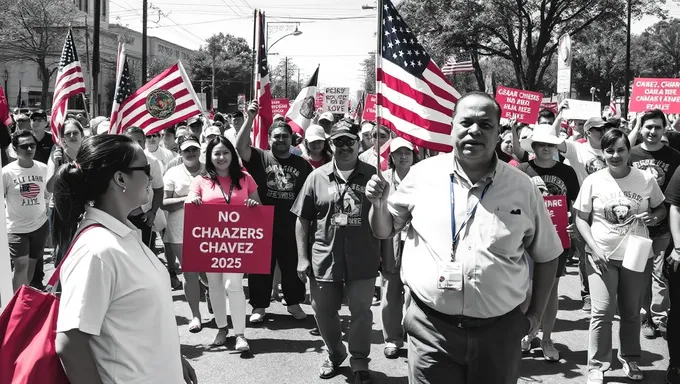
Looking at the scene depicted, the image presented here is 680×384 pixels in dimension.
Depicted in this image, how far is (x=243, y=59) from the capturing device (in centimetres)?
9669

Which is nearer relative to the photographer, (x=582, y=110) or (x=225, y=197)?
(x=225, y=197)

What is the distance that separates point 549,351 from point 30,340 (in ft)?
15.6

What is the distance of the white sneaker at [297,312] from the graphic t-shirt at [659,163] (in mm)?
3707

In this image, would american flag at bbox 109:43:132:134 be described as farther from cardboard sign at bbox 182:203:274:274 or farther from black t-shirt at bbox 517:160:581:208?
black t-shirt at bbox 517:160:581:208

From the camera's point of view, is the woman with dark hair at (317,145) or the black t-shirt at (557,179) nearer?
the black t-shirt at (557,179)

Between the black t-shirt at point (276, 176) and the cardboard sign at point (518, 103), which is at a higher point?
the cardboard sign at point (518, 103)

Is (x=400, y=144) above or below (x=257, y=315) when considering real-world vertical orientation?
above

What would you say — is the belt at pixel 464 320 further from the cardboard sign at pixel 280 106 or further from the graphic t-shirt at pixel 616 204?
the cardboard sign at pixel 280 106

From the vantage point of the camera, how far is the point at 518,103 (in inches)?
460

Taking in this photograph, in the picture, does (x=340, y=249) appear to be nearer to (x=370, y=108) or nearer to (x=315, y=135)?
(x=315, y=135)

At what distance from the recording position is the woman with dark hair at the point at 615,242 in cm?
535

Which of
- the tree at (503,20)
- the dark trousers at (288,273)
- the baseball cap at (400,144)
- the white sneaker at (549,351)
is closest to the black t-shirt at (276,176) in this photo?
the dark trousers at (288,273)

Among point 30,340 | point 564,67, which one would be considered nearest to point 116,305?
point 30,340

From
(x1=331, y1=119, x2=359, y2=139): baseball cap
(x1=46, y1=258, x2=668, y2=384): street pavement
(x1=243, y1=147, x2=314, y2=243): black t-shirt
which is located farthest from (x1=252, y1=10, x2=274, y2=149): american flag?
(x1=331, y1=119, x2=359, y2=139): baseball cap
